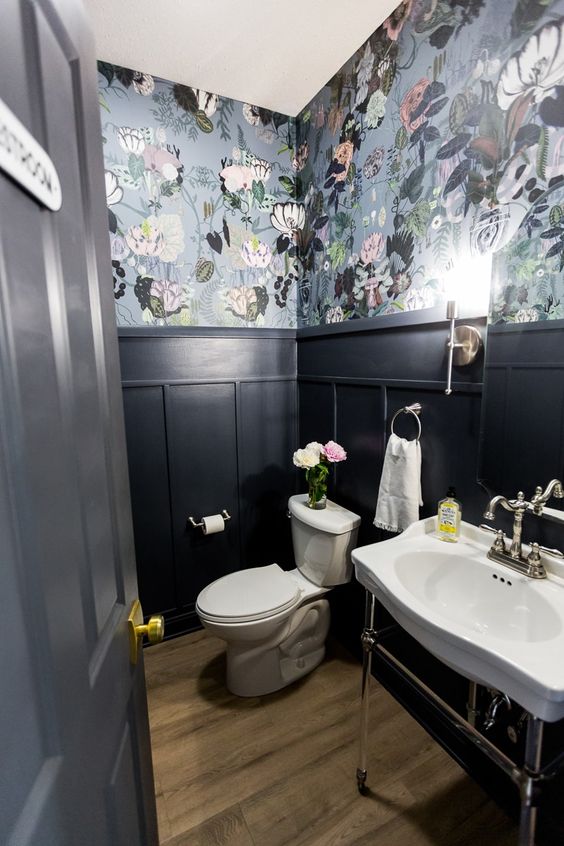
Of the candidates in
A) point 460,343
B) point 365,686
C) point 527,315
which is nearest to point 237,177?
point 460,343

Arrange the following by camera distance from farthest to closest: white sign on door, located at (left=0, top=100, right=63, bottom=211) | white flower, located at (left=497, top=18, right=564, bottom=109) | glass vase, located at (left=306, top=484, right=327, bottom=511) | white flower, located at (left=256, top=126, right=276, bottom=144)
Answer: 1. white flower, located at (left=256, top=126, right=276, bottom=144)
2. glass vase, located at (left=306, top=484, right=327, bottom=511)
3. white flower, located at (left=497, top=18, right=564, bottom=109)
4. white sign on door, located at (left=0, top=100, right=63, bottom=211)

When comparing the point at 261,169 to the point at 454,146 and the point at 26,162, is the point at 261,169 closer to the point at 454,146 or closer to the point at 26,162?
the point at 454,146

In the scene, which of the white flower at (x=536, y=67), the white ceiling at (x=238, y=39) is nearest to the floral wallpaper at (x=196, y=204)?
the white ceiling at (x=238, y=39)

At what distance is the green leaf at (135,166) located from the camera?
70.7 inches

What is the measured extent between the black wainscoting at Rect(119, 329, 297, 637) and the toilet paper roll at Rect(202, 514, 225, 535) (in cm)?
7

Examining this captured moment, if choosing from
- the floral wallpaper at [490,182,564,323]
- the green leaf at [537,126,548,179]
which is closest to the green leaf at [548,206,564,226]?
the floral wallpaper at [490,182,564,323]

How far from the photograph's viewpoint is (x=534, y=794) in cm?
82

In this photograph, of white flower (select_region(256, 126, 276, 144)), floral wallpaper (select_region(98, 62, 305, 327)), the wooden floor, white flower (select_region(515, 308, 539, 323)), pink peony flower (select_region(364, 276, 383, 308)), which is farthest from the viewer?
white flower (select_region(256, 126, 276, 144))

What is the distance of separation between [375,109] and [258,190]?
689 mm

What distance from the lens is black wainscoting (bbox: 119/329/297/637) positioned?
196 centimetres

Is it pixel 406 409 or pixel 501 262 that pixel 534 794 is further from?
pixel 501 262

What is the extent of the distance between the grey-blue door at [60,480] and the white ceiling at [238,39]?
1157 millimetres

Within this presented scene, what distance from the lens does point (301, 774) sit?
1419 mm

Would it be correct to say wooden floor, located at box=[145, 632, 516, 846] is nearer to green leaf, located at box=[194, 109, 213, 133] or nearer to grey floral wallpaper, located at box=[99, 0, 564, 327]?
grey floral wallpaper, located at box=[99, 0, 564, 327]
